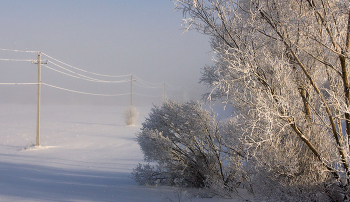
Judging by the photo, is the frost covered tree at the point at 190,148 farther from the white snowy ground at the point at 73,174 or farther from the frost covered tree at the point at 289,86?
the frost covered tree at the point at 289,86

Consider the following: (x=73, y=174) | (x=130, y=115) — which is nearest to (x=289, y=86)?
(x=73, y=174)

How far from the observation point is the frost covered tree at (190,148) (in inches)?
224

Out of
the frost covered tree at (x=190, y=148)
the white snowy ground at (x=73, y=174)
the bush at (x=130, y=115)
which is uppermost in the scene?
the bush at (x=130, y=115)

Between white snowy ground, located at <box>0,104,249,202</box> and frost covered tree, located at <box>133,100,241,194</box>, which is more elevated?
frost covered tree, located at <box>133,100,241,194</box>

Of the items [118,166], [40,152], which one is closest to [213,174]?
[118,166]

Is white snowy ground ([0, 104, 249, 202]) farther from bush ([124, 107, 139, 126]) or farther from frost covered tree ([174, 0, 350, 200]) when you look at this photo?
bush ([124, 107, 139, 126])

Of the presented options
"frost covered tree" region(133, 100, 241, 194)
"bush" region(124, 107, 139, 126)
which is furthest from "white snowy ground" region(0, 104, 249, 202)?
"bush" region(124, 107, 139, 126)

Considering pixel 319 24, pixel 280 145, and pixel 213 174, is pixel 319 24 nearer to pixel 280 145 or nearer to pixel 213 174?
pixel 280 145

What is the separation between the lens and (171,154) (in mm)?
5750

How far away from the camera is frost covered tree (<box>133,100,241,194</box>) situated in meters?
5.70

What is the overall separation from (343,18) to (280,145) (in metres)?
1.83

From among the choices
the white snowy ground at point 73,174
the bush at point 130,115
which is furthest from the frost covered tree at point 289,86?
the bush at point 130,115

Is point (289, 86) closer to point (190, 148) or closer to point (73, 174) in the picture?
point (190, 148)

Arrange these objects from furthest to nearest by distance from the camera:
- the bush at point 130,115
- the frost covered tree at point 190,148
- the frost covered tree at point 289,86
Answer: the bush at point 130,115 < the frost covered tree at point 190,148 < the frost covered tree at point 289,86
